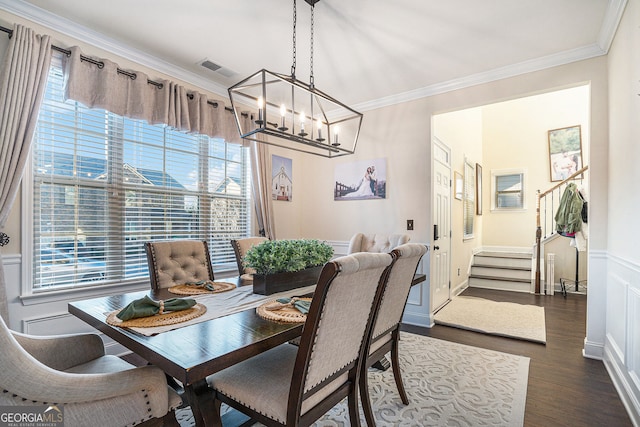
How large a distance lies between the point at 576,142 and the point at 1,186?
8.26m

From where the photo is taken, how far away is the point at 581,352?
2811 millimetres

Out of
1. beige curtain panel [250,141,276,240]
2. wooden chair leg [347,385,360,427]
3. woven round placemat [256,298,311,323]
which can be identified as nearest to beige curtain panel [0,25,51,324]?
woven round placemat [256,298,311,323]

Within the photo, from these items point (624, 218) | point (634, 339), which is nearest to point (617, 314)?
point (634, 339)

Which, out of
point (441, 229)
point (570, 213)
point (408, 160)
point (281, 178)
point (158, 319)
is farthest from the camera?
point (570, 213)

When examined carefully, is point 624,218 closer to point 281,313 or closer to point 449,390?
point 449,390

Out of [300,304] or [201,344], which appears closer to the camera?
[201,344]

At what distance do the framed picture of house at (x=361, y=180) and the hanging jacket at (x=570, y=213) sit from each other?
3.07 meters

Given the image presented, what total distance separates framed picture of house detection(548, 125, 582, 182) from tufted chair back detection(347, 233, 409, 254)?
199 inches

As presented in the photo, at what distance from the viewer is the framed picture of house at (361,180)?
3941 mm

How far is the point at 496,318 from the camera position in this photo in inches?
149

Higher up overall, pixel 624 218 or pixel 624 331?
pixel 624 218

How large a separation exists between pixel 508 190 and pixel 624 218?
5008mm

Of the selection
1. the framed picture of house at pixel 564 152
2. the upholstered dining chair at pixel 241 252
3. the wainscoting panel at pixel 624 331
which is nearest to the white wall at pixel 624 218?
the wainscoting panel at pixel 624 331

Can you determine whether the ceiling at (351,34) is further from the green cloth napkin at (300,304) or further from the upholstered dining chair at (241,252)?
the green cloth napkin at (300,304)
